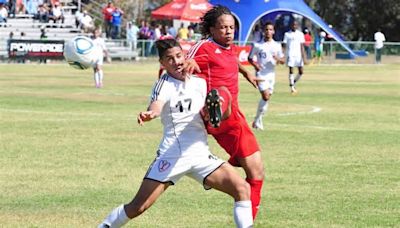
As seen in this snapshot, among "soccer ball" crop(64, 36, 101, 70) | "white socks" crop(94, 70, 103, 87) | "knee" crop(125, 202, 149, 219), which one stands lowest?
"white socks" crop(94, 70, 103, 87)

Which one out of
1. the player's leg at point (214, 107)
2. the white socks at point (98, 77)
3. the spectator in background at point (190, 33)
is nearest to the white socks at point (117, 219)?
the player's leg at point (214, 107)

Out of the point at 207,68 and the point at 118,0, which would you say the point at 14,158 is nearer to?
the point at 207,68

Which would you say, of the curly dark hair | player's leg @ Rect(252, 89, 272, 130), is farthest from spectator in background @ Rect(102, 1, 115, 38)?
the curly dark hair

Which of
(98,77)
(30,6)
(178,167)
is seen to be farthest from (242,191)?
(30,6)

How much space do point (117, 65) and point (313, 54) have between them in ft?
38.5

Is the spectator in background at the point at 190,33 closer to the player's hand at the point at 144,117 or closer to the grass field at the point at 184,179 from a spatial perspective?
the grass field at the point at 184,179

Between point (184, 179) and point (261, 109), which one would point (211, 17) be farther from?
point (261, 109)

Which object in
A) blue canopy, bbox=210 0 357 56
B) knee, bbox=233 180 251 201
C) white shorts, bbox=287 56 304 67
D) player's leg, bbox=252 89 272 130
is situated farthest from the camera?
blue canopy, bbox=210 0 357 56

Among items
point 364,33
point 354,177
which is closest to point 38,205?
point 354,177

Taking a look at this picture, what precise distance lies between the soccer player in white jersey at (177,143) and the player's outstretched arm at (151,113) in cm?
3

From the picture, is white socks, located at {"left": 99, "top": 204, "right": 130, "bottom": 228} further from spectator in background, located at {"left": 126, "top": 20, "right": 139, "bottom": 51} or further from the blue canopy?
the blue canopy

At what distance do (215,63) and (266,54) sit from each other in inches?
481

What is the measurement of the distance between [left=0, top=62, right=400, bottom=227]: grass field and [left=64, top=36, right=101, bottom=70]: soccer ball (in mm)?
1297

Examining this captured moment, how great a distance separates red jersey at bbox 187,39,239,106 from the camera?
10438 millimetres
